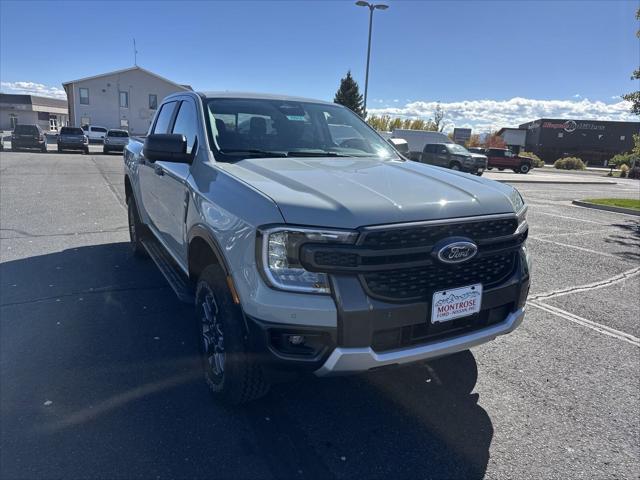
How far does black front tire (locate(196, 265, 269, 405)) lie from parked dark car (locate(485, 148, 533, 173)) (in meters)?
37.6

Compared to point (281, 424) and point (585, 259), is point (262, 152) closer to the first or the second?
point (281, 424)

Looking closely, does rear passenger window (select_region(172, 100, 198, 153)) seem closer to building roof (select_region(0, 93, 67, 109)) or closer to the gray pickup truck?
the gray pickup truck

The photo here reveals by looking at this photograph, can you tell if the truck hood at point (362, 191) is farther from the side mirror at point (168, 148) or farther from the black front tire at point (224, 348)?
the black front tire at point (224, 348)

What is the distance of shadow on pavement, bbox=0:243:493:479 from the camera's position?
242cm

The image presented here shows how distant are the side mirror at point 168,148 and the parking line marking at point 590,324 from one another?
3726mm

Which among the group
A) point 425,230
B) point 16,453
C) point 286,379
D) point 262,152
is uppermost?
point 262,152

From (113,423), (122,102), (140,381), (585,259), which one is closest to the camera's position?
(113,423)

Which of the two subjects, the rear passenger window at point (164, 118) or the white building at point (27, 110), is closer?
the rear passenger window at point (164, 118)

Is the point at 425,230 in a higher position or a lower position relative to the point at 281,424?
higher

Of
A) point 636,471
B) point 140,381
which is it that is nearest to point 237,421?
point 140,381

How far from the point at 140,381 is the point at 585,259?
20.8 ft

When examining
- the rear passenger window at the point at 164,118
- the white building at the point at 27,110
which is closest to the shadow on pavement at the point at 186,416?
the rear passenger window at the point at 164,118

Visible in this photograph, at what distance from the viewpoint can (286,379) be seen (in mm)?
2426

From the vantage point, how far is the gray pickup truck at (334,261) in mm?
2211
